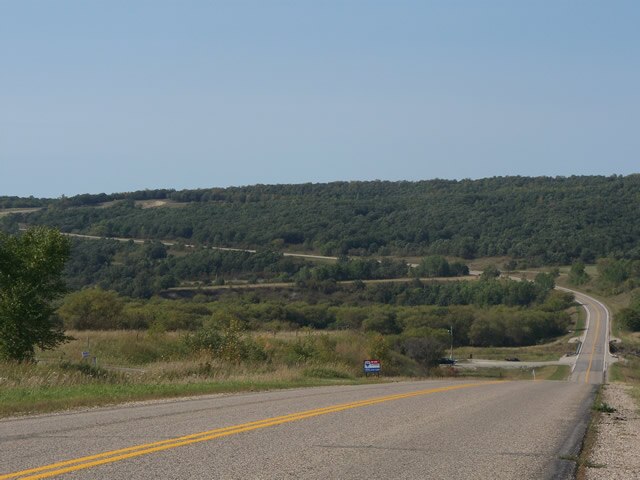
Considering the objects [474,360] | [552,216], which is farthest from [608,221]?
[474,360]

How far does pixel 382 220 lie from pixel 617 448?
159945 mm

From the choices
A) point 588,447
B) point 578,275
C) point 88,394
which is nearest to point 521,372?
point 88,394

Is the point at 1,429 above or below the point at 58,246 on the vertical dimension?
below

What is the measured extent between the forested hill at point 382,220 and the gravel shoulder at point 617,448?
12239 cm

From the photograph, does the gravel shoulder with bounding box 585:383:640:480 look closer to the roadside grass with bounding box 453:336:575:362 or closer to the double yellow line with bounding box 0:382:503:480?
the double yellow line with bounding box 0:382:503:480

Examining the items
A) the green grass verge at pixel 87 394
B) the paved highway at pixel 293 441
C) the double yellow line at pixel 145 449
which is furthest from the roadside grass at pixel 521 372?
the double yellow line at pixel 145 449

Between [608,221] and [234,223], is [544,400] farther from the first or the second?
[608,221]

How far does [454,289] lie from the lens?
119 metres

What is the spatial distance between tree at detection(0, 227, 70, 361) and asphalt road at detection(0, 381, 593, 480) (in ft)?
52.7

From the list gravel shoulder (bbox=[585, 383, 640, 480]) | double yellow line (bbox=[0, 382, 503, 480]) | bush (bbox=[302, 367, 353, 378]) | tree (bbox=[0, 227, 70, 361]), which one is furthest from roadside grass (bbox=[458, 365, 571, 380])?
double yellow line (bbox=[0, 382, 503, 480])

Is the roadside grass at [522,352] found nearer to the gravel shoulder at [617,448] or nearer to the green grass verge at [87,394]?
the green grass verge at [87,394]

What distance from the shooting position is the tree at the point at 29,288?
30281 millimetres

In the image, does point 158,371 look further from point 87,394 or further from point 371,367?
point 371,367

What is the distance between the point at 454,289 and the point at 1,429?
4336 inches
